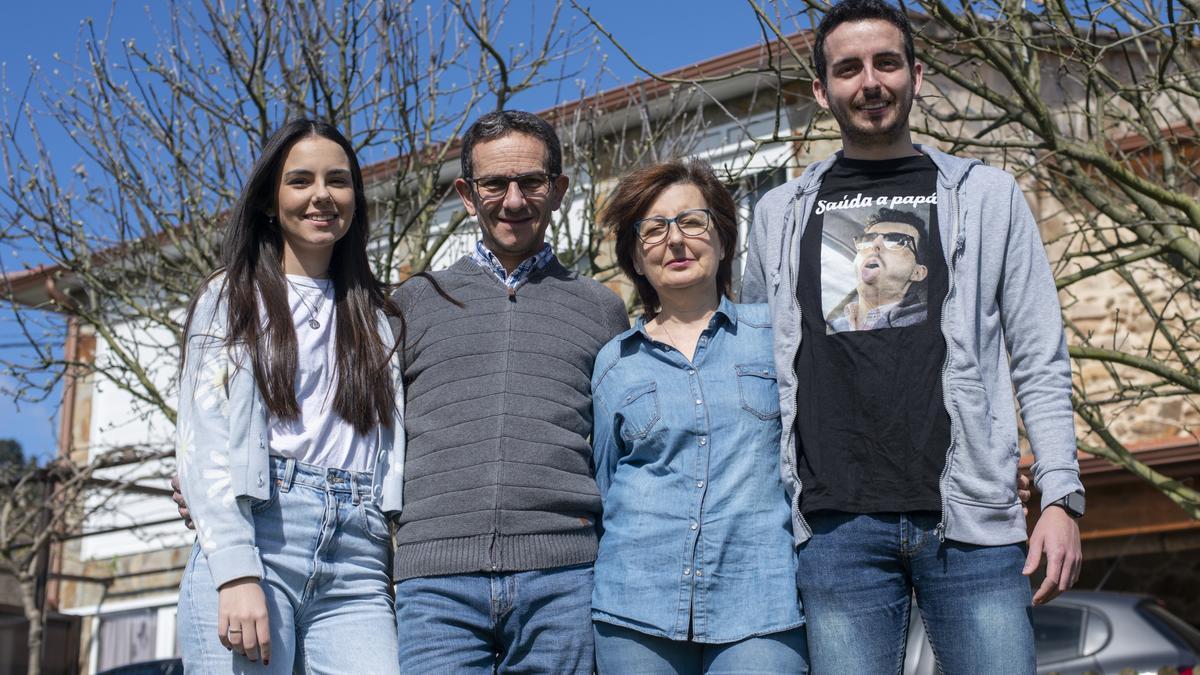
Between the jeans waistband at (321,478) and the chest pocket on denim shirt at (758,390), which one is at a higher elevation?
the chest pocket on denim shirt at (758,390)

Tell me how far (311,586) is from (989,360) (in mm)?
1589

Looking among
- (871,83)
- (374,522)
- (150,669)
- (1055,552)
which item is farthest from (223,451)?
(150,669)

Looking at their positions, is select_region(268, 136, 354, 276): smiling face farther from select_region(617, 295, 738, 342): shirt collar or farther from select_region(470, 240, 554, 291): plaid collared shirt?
select_region(617, 295, 738, 342): shirt collar

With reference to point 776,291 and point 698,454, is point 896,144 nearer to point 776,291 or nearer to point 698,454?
point 776,291

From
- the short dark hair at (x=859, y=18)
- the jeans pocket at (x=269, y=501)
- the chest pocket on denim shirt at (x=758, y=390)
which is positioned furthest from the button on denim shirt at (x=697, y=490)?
the jeans pocket at (x=269, y=501)

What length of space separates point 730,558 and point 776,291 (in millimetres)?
637

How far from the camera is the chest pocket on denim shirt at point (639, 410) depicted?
2.96m

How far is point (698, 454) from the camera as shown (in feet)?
9.54

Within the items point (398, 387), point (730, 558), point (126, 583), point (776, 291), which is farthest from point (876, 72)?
point (126, 583)

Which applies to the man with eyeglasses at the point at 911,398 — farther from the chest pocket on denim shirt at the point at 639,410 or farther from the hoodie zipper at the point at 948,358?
the chest pocket on denim shirt at the point at 639,410

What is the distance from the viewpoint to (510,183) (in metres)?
3.23

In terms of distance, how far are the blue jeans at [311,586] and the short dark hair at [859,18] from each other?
1481 millimetres

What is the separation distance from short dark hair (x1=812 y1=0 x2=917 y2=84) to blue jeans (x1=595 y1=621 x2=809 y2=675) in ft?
4.27

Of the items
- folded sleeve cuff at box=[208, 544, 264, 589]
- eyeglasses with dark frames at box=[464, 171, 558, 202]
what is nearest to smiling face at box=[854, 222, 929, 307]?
eyeglasses with dark frames at box=[464, 171, 558, 202]
